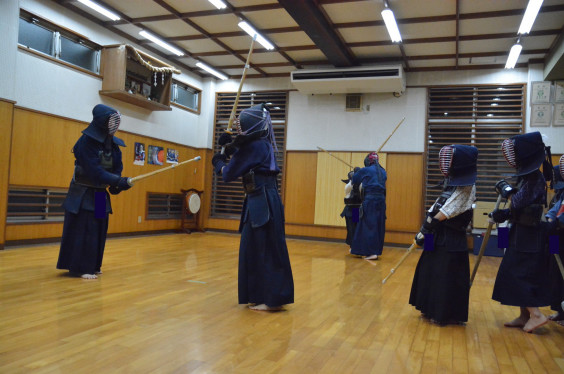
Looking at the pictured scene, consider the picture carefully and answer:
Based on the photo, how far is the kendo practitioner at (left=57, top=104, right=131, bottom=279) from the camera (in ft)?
13.5

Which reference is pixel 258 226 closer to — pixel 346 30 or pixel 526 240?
pixel 526 240

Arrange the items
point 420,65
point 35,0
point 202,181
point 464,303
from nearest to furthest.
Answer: point 464,303, point 35,0, point 420,65, point 202,181

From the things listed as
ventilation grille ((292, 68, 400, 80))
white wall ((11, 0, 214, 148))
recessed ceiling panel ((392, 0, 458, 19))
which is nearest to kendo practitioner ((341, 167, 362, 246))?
ventilation grille ((292, 68, 400, 80))

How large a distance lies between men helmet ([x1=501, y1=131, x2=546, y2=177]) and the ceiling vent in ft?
17.9

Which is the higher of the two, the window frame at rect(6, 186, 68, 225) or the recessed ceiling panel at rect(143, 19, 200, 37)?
the recessed ceiling panel at rect(143, 19, 200, 37)

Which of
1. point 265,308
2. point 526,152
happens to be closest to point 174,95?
point 265,308

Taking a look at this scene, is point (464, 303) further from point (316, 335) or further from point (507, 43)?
point (507, 43)

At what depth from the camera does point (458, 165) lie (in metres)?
3.14

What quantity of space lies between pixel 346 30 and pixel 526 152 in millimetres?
4897

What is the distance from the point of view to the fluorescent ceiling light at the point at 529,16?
5.78 m

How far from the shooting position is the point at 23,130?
6211 mm

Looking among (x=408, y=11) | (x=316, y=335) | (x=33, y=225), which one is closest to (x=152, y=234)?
→ (x=33, y=225)

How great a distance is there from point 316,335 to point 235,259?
3.36 metres

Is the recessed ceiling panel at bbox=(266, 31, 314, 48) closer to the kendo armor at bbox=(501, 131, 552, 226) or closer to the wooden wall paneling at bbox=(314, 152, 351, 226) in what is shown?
the wooden wall paneling at bbox=(314, 152, 351, 226)
